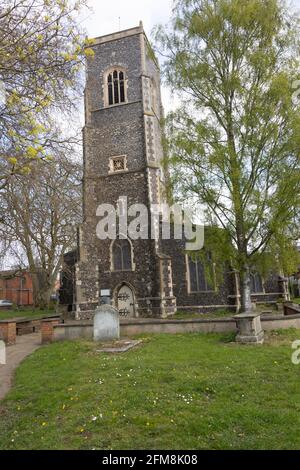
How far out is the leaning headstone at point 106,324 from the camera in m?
11.6

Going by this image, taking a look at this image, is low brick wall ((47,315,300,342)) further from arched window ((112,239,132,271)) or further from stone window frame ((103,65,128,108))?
stone window frame ((103,65,128,108))

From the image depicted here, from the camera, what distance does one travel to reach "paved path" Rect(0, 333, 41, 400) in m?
7.68

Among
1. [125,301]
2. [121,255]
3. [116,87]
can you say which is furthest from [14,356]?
[116,87]

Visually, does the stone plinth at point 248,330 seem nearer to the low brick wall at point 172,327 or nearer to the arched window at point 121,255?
the low brick wall at point 172,327

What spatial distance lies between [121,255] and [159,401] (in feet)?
53.4

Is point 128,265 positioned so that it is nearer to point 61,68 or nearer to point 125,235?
point 125,235

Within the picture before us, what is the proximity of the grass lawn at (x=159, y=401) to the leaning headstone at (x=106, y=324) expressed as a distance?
2.51 metres

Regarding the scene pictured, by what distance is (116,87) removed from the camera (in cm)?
2402

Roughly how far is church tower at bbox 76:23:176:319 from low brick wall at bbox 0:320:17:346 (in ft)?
23.3

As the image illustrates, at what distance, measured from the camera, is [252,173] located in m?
10.9

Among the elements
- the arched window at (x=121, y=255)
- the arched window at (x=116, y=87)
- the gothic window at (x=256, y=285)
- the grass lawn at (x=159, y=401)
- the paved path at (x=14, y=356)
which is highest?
the arched window at (x=116, y=87)

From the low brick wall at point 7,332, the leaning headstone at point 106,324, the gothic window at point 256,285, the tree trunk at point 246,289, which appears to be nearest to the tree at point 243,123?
the tree trunk at point 246,289

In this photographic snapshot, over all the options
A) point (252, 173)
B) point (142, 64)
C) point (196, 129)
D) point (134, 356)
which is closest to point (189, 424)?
point (134, 356)

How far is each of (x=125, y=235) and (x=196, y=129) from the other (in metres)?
11.0
